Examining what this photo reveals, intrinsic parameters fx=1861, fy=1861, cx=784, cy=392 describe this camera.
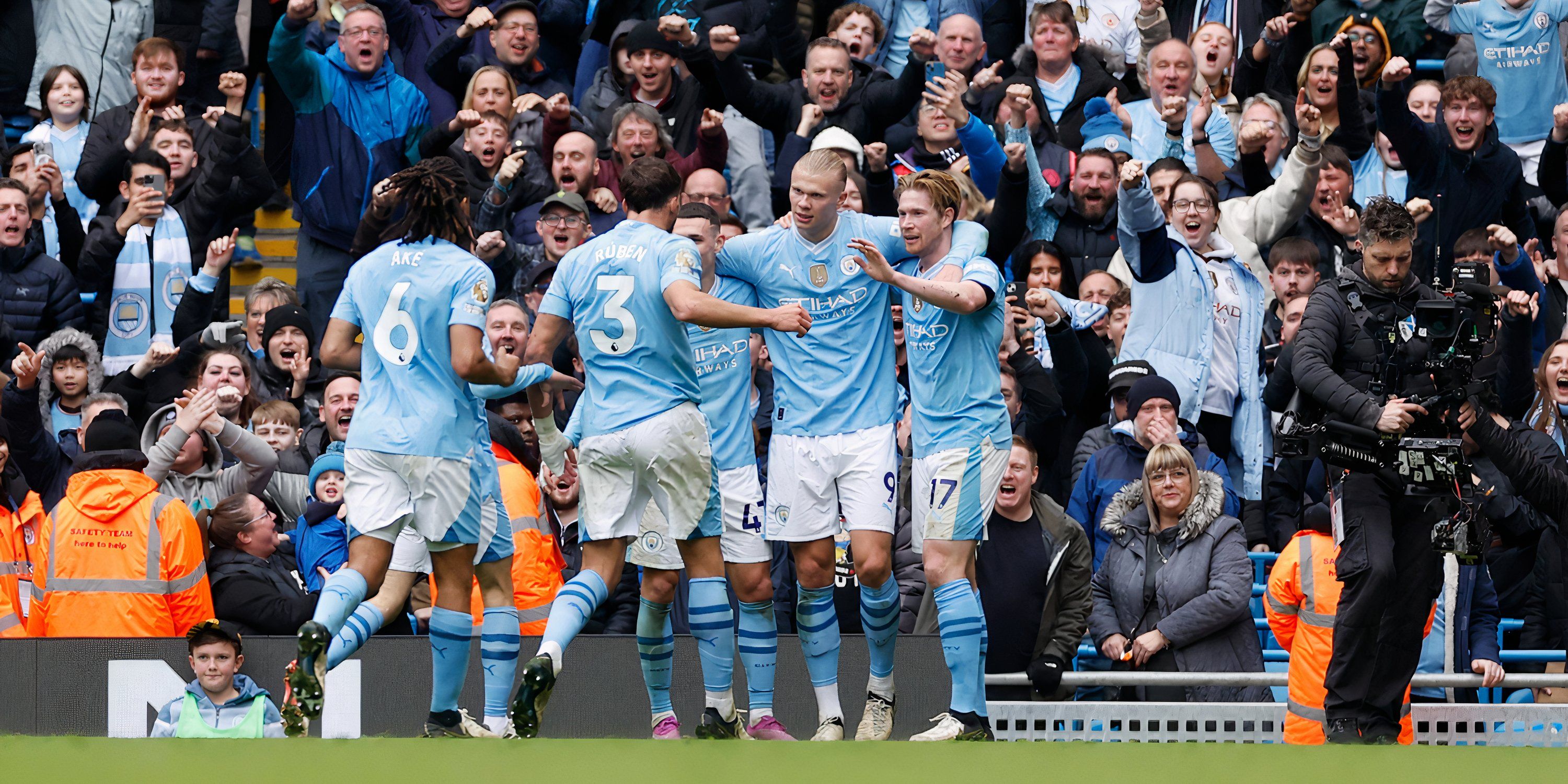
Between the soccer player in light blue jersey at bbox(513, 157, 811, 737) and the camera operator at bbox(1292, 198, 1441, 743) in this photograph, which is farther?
the soccer player in light blue jersey at bbox(513, 157, 811, 737)

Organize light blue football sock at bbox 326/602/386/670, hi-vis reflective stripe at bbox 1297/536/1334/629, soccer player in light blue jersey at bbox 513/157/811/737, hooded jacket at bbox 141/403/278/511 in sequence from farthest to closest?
hooded jacket at bbox 141/403/278/511, hi-vis reflective stripe at bbox 1297/536/1334/629, soccer player in light blue jersey at bbox 513/157/811/737, light blue football sock at bbox 326/602/386/670

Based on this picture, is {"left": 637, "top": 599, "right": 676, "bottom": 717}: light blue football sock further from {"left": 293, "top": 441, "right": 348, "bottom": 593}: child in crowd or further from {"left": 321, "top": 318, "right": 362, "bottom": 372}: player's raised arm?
{"left": 293, "top": 441, "right": 348, "bottom": 593}: child in crowd

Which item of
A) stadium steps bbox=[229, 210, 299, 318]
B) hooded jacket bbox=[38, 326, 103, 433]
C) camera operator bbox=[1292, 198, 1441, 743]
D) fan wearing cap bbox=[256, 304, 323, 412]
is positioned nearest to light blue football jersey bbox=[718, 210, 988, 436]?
camera operator bbox=[1292, 198, 1441, 743]


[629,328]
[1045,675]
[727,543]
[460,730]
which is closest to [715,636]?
[727,543]

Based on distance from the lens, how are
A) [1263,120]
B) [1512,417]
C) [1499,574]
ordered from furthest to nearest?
[1263,120], [1512,417], [1499,574]

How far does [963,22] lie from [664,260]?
5.63 meters

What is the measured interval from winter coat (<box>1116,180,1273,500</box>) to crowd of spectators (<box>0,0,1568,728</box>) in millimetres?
24

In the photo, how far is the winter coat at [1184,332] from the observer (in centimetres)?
991

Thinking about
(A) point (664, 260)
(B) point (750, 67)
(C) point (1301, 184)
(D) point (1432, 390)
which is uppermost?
(B) point (750, 67)

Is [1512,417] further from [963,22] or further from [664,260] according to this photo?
[664,260]

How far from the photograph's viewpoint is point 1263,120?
11547mm

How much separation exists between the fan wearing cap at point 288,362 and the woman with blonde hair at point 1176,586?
4.45m

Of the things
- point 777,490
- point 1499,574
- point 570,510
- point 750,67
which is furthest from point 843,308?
point 750,67

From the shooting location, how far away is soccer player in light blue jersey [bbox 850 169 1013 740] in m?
7.18
